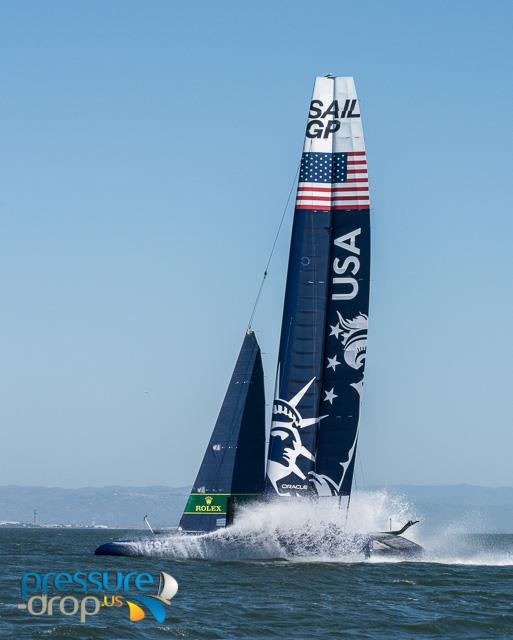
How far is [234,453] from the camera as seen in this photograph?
41.9 meters

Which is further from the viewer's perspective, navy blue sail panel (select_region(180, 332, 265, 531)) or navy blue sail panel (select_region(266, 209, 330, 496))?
navy blue sail panel (select_region(266, 209, 330, 496))

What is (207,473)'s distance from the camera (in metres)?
41.8

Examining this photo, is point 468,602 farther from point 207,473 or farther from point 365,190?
point 365,190

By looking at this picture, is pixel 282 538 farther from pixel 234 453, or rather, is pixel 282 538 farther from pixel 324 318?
pixel 324 318

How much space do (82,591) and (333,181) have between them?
18333mm

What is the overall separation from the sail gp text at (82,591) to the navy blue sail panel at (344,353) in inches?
420

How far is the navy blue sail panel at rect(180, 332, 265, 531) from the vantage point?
1631 inches

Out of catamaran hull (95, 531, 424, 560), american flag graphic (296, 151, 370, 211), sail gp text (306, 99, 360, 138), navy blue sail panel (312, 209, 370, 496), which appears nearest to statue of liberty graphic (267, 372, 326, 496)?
navy blue sail panel (312, 209, 370, 496)

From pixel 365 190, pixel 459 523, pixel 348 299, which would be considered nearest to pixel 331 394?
pixel 348 299

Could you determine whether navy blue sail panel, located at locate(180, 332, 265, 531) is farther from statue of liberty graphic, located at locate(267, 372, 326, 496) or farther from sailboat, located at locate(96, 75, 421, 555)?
statue of liberty graphic, located at locate(267, 372, 326, 496)

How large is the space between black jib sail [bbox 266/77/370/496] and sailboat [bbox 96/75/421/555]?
0.11 feet

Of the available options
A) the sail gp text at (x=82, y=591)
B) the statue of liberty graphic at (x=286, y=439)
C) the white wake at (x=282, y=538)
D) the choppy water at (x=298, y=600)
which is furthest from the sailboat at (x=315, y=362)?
the sail gp text at (x=82, y=591)

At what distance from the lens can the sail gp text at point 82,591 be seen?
89.2ft

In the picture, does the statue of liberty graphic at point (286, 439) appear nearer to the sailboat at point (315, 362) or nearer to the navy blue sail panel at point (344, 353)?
the sailboat at point (315, 362)
